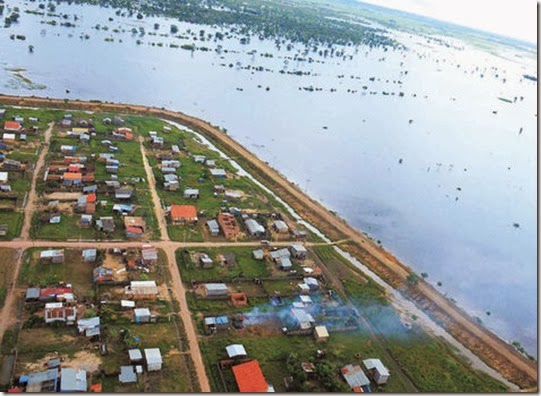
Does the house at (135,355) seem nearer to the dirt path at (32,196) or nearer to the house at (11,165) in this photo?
the dirt path at (32,196)

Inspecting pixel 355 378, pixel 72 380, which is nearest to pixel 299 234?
pixel 355 378

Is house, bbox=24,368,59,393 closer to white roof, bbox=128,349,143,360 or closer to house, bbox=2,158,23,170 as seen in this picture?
white roof, bbox=128,349,143,360

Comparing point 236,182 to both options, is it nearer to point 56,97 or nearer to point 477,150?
point 56,97

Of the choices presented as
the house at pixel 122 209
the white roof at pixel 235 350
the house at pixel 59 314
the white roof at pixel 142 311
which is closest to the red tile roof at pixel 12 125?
the house at pixel 122 209

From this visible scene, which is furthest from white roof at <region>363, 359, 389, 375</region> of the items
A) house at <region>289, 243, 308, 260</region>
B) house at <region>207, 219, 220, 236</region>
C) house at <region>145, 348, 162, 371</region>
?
house at <region>207, 219, 220, 236</region>

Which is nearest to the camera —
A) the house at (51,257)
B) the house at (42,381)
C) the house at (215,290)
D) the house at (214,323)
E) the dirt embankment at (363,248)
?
the house at (42,381)

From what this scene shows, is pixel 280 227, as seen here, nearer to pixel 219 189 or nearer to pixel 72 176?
pixel 219 189
